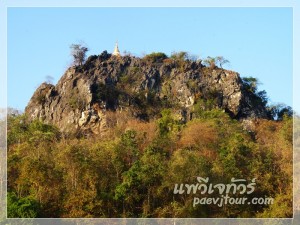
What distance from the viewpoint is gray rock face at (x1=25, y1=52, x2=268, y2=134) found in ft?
126

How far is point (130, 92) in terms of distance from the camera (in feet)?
131

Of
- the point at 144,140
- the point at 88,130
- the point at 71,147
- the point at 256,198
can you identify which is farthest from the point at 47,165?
the point at 88,130

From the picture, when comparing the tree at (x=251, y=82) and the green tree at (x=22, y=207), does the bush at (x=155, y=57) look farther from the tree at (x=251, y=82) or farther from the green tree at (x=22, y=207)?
the green tree at (x=22, y=207)

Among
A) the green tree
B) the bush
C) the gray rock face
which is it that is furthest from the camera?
the bush

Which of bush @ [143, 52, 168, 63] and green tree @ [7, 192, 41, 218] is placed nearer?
green tree @ [7, 192, 41, 218]

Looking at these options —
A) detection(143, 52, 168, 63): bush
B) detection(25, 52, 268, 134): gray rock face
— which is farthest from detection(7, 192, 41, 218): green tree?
detection(143, 52, 168, 63): bush

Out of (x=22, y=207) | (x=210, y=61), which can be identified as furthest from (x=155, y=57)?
(x=22, y=207)

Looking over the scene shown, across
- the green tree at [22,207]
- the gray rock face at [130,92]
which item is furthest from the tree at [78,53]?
the green tree at [22,207]

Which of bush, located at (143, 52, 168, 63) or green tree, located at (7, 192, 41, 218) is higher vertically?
bush, located at (143, 52, 168, 63)

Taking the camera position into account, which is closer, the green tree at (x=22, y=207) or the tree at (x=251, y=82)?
the green tree at (x=22, y=207)

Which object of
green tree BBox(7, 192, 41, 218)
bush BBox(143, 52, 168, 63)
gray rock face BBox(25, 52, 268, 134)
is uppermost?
bush BBox(143, 52, 168, 63)

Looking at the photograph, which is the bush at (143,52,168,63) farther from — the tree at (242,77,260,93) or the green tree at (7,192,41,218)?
the green tree at (7,192,41,218)

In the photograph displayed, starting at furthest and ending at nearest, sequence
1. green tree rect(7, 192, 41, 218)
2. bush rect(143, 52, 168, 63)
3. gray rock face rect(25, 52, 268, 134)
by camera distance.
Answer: bush rect(143, 52, 168, 63) < gray rock face rect(25, 52, 268, 134) < green tree rect(7, 192, 41, 218)

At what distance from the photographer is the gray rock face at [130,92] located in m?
38.5
